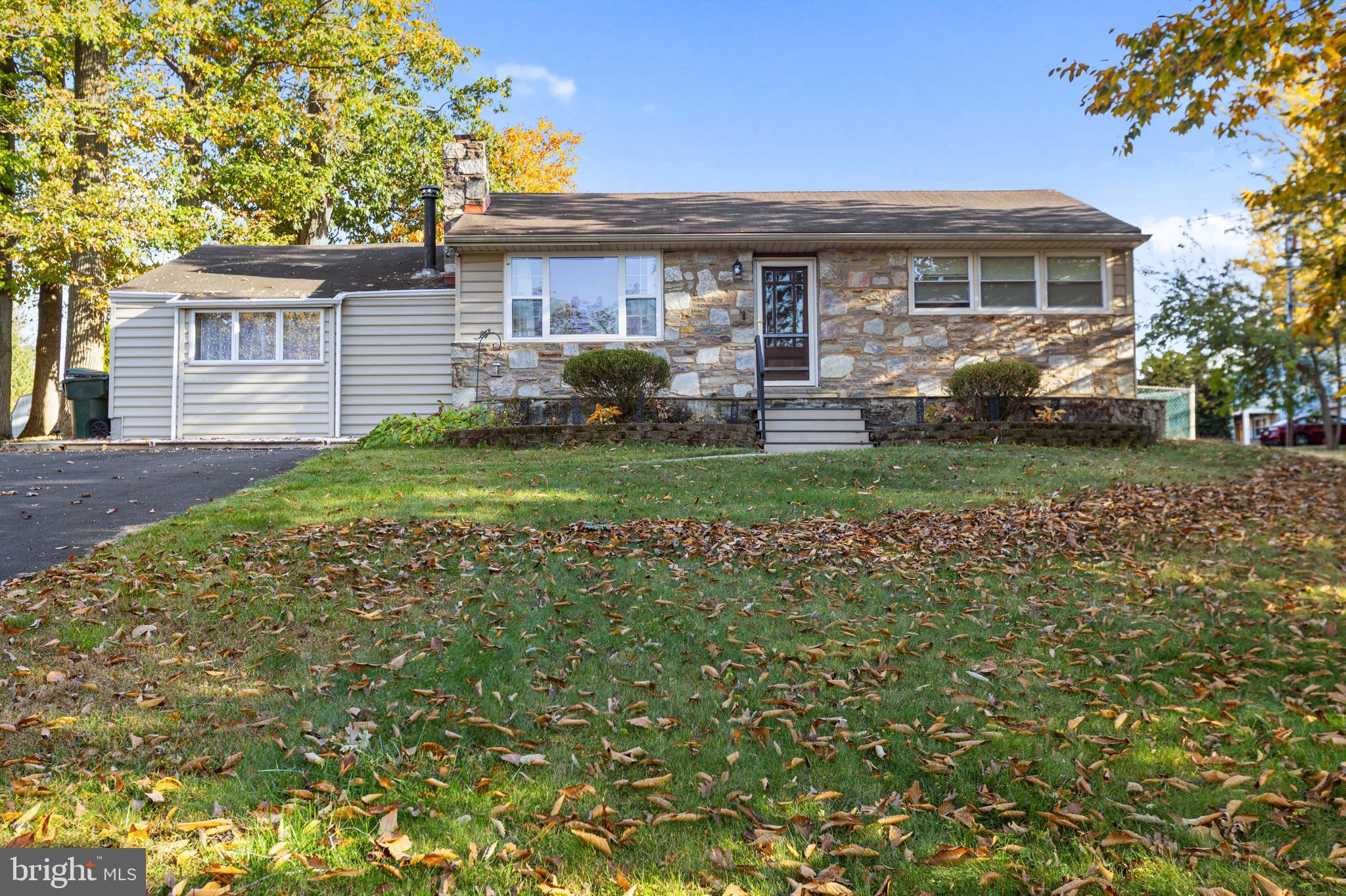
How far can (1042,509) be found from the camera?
7402 millimetres

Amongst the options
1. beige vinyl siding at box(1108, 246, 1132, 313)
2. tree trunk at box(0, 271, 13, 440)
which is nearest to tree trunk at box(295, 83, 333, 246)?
tree trunk at box(0, 271, 13, 440)

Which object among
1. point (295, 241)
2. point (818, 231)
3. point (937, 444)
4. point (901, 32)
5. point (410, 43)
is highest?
point (410, 43)

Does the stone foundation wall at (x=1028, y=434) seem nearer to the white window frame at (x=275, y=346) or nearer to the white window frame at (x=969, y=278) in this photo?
the white window frame at (x=969, y=278)

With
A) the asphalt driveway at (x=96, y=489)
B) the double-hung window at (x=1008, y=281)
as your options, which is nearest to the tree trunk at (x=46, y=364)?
the asphalt driveway at (x=96, y=489)

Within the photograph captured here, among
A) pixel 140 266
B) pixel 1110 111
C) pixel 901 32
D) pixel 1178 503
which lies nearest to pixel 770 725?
pixel 1110 111

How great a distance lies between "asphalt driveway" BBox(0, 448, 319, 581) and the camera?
5.84 metres

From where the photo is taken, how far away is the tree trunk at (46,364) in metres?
18.8

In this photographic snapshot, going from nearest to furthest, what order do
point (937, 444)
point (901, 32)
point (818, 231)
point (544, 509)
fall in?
1. point (544, 509)
2. point (937, 444)
3. point (818, 231)
4. point (901, 32)

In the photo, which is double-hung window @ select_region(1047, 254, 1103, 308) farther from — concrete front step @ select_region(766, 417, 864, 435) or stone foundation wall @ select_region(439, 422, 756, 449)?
stone foundation wall @ select_region(439, 422, 756, 449)

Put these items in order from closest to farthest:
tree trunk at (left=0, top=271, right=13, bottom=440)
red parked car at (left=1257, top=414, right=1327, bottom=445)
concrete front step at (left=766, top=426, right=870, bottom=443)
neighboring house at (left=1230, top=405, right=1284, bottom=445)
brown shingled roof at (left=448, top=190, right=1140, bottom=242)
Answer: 1. concrete front step at (left=766, top=426, right=870, bottom=443)
2. brown shingled roof at (left=448, top=190, right=1140, bottom=242)
3. tree trunk at (left=0, top=271, right=13, bottom=440)
4. red parked car at (left=1257, top=414, right=1327, bottom=445)
5. neighboring house at (left=1230, top=405, right=1284, bottom=445)

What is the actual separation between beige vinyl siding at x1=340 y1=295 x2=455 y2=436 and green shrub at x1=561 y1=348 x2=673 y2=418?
3398 mm

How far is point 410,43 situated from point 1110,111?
2141 centimetres

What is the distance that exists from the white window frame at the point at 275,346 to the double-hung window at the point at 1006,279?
10.3 meters

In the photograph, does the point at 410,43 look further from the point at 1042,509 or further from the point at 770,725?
the point at 770,725
